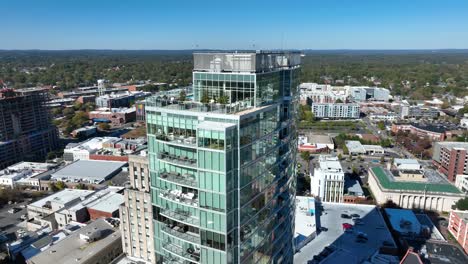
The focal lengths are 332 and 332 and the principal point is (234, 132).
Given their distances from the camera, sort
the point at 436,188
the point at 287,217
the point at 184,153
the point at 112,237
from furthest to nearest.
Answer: the point at 436,188
the point at 112,237
the point at 287,217
the point at 184,153

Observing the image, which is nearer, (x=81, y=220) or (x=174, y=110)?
(x=174, y=110)

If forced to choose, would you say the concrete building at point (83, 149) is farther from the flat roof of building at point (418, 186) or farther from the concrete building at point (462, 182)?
the concrete building at point (462, 182)

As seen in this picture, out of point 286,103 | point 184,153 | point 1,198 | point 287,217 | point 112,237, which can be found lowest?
point 1,198

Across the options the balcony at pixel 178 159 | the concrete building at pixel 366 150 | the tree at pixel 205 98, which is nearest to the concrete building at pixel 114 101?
the concrete building at pixel 366 150

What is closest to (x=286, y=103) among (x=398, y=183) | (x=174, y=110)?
(x=174, y=110)

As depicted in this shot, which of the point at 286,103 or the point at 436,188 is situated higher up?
the point at 286,103

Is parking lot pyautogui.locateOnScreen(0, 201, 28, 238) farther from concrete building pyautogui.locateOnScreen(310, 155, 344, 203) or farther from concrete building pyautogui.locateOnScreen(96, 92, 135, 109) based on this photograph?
concrete building pyautogui.locateOnScreen(96, 92, 135, 109)

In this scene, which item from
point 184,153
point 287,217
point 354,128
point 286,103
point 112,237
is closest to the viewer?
point 184,153

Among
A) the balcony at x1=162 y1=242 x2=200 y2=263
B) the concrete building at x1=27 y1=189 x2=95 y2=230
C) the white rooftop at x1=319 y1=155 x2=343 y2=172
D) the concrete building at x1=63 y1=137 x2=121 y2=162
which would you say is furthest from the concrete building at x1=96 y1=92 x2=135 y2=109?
the balcony at x1=162 y1=242 x2=200 y2=263

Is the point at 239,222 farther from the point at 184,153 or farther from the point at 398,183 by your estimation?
the point at 398,183
